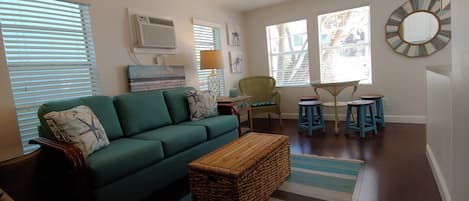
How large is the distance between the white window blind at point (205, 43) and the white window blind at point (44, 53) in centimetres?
167

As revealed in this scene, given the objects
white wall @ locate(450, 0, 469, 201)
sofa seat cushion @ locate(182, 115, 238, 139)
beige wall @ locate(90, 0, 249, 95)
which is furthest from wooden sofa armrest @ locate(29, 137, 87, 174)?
white wall @ locate(450, 0, 469, 201)

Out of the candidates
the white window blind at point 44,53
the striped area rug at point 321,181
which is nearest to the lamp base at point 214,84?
the white window blind at point 44,53

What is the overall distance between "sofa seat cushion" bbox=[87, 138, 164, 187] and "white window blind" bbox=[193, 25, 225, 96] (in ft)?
6.77

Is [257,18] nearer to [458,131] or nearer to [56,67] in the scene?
[56,67]

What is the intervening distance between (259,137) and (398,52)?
2.99m

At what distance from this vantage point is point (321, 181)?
223 centimetres

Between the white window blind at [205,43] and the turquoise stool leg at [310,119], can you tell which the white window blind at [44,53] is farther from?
the turquoise stool leg at [310,119]

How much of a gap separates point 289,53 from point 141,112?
3.23 m

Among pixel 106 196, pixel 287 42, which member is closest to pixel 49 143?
pixel 106 196

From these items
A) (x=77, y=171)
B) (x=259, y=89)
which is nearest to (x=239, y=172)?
(x=77, y=171)

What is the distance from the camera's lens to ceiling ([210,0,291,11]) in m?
4.43

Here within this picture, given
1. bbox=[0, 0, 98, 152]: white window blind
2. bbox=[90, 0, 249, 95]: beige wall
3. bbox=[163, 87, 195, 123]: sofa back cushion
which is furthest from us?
bbox=[163, 87, 195, 123]: sofa back cushion

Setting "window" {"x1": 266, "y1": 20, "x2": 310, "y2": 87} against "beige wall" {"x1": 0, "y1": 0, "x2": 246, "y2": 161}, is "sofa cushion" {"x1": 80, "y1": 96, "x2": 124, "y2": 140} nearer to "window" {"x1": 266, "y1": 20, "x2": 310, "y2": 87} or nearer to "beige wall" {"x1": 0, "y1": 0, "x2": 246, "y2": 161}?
"beige wall" {"x1": 0, "y1": 0, "x2": 246, "y2": 161}

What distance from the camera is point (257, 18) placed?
17.0ft
